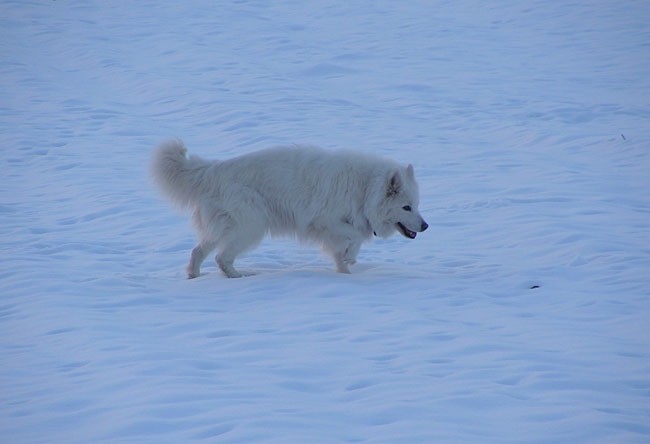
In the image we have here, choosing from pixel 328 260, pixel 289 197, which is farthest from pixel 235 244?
pixel 328 260

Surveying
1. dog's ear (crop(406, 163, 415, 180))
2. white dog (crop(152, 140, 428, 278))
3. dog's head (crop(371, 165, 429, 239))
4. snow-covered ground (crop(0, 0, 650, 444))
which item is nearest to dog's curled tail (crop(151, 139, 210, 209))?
white dog (crop(152, 140, 428, 278))

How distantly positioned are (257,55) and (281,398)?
1626 cm

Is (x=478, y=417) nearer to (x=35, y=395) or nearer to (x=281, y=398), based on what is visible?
(x=281, y=398)

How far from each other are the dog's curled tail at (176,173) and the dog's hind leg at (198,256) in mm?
469

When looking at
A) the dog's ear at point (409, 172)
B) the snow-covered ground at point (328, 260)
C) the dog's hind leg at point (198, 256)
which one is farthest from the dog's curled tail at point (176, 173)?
the dog's ear at point (409, 172)

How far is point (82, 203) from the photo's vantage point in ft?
38.9

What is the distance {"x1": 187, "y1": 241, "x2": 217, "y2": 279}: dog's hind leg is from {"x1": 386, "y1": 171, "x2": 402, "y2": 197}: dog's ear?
1.92 m

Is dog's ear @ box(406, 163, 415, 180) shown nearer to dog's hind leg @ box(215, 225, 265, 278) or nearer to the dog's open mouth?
the dog's open mouth

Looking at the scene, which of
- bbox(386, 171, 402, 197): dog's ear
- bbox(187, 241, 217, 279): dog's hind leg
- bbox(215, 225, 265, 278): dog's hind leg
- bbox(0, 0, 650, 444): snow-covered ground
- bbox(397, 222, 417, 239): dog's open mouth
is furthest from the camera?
bbox(397, 222, 417, 239): dog's open mouth

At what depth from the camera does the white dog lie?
8289mm

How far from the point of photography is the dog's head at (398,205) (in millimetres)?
8594

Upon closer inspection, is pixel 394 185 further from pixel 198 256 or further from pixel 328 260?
pixel 198 256

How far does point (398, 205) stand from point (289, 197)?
46.3 inches

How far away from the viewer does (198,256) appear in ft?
27.8
